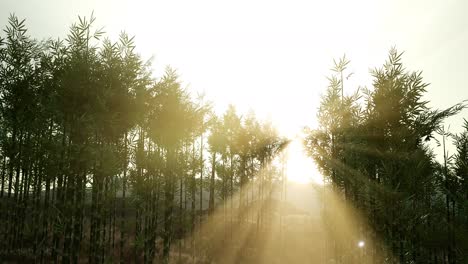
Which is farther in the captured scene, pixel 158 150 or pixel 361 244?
pixel 158 150

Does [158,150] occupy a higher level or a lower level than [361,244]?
higher

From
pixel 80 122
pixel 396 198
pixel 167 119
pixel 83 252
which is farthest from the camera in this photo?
pixel 83 252

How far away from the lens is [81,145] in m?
11.6

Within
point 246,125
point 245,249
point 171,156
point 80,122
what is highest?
point 246,125

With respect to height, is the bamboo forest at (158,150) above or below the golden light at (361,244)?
above

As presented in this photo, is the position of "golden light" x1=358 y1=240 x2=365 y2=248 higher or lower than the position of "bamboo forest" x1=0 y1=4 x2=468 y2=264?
lower

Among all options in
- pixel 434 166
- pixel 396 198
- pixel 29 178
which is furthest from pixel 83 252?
pixel 434 166

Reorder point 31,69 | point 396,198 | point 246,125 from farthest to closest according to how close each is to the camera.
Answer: point 246,125, point 31,69, point 396,198

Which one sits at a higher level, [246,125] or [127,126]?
[246,125]

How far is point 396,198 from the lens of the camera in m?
9.11

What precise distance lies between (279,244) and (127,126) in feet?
60.8

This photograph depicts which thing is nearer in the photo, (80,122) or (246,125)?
(80,122)

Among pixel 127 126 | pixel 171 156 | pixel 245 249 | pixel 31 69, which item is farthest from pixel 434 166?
pixel 31 69

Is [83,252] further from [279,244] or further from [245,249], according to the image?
[279,244]
